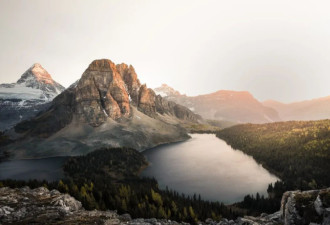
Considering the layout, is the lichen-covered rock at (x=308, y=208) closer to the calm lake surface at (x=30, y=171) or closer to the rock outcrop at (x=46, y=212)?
the rock outcrop at (x=46, y=212)

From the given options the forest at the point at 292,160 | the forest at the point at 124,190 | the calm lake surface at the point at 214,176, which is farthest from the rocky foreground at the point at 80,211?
the forest at the point at 292,160

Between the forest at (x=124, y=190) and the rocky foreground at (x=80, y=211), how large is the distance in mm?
3730

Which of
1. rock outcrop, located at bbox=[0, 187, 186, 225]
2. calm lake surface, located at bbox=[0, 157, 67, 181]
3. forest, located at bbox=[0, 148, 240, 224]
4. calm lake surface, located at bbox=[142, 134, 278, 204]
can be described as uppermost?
rock outcrop, located at bbox=[0, 187, 186, 225]

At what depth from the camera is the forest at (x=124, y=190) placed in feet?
141

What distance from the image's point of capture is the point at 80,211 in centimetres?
3588

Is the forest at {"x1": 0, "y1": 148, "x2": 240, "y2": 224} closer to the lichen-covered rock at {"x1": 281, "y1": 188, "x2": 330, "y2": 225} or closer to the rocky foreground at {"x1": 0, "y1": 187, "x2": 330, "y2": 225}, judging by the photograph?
the rocky foreground at {"x1": 0, "y1": 187, "x2": 330, "y2": 225}

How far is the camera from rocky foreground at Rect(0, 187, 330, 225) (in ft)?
69.9

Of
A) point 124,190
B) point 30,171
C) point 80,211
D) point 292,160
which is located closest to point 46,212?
point 80,211

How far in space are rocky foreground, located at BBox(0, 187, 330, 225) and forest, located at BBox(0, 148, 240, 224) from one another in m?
3.73

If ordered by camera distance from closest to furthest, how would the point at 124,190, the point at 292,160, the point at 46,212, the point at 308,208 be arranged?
1. the point at 308,208
2. the point at 46,212
3. the point at 124,190
4. the point at 292,160

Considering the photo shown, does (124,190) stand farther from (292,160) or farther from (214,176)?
(292,160)

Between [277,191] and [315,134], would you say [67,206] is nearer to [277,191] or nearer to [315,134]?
[277,191]

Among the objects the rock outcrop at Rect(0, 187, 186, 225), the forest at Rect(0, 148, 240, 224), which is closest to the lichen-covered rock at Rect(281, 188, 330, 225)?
the rock outcrop at Rect(0, 187, 186, 225)

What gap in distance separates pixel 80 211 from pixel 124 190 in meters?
20.3
